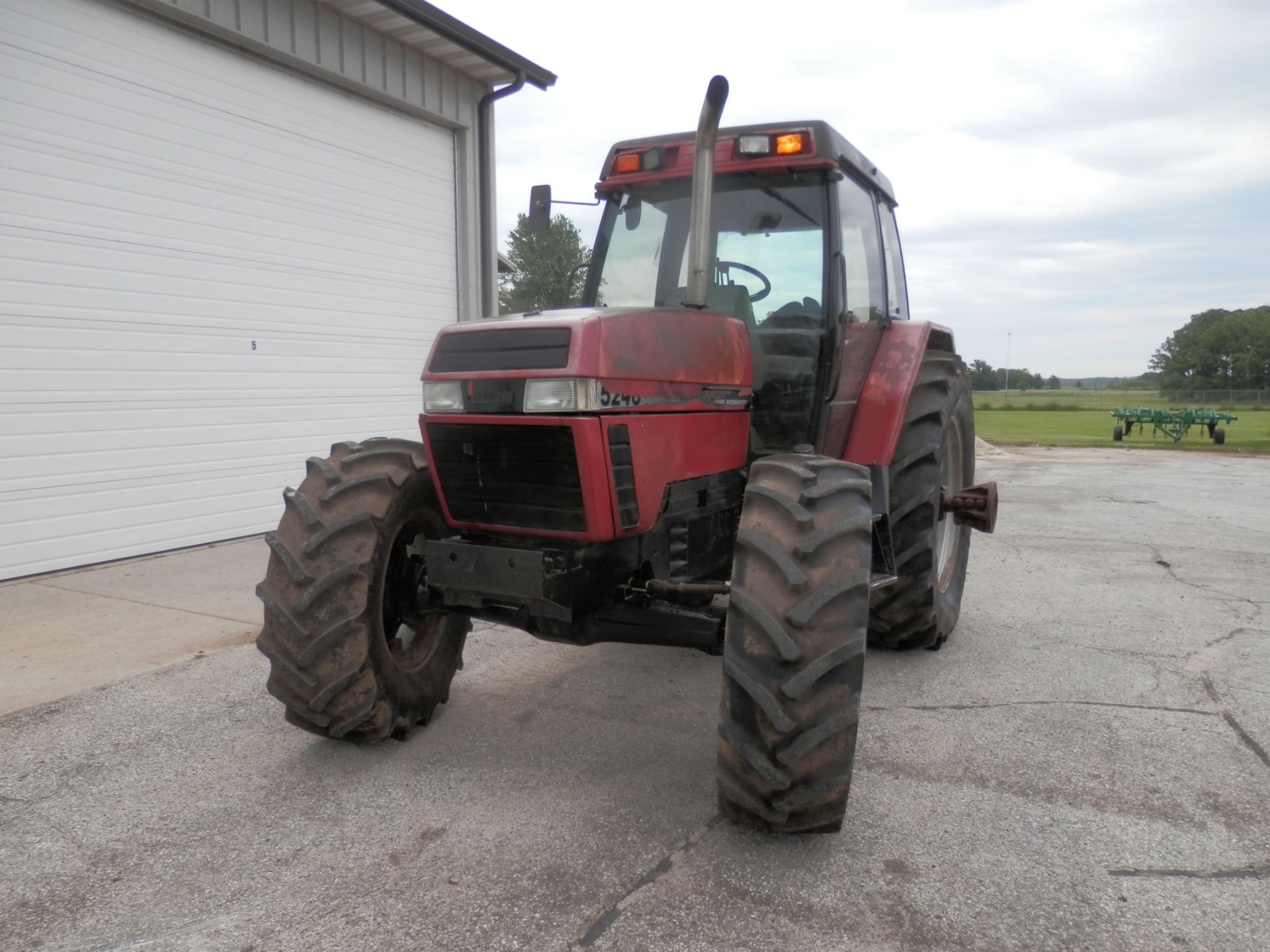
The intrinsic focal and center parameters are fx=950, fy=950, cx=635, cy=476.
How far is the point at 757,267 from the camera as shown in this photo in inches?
156

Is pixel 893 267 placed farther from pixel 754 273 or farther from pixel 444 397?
pixel 444 397

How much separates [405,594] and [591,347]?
50.6 inches

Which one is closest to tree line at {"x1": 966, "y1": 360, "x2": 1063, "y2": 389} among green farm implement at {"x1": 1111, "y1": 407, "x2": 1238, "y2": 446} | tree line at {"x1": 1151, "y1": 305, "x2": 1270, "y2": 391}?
tree line at {"x1": 1151, "y1": 305, "x2": 1270, "y2": 391}

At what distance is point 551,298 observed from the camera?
4699 millimetres

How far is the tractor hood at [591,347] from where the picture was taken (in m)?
2.83

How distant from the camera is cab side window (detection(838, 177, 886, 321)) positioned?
4016 millimetres

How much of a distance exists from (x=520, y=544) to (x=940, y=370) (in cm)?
246

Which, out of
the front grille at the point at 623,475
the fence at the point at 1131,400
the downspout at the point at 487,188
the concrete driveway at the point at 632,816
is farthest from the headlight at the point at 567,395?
the fence at the point at 1131,400

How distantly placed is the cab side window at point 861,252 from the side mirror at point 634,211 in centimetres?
85

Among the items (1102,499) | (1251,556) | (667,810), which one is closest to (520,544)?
(667,810)

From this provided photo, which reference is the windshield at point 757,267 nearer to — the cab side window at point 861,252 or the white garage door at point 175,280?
the cab side window at point 861,252

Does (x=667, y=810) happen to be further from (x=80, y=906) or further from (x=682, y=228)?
(x=682, y=228)

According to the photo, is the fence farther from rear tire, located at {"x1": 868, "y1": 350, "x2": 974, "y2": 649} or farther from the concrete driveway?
the concrete driveway

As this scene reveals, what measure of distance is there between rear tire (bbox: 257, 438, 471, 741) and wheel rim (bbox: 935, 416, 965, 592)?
9.54 ft
